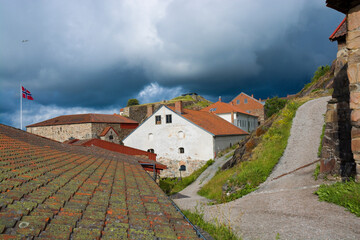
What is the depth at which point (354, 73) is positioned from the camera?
16.1 feet

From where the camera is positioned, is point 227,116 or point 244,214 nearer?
point 244,214

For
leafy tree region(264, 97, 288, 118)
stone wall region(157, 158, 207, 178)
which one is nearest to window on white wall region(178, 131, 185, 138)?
stone wall region(157, 158, 207, 178)

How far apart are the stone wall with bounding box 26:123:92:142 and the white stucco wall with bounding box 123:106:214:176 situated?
14.7m

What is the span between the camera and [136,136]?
3102 centimetres

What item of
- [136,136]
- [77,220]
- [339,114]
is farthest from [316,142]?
[136,136]

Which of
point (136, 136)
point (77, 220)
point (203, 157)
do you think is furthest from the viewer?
point (136, 136)

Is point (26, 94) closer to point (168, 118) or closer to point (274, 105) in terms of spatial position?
point (168, 118)

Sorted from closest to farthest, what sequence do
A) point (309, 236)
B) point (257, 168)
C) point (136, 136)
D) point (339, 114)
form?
point (309, 236)
point (339, 114)
point (257, 168)
point (136, 136)

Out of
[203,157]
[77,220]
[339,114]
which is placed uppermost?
[339,114]

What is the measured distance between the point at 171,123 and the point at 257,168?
1752 centimetres

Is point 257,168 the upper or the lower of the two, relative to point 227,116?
lower

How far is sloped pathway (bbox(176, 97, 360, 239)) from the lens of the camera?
17.4ft

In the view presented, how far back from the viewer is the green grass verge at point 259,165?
37.8ft

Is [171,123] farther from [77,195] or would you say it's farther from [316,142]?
[77,195]
